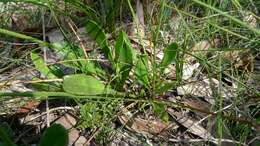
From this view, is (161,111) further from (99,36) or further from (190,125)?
(99,36)

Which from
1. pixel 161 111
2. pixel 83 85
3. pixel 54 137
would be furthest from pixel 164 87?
pixel 54 137

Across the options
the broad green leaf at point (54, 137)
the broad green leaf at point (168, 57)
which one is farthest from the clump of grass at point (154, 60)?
the broad green leaf at point (54, 137)

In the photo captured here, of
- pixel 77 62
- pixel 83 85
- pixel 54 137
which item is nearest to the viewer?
pixel 54 137

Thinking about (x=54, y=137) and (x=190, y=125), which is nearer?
(x=54, y=137)

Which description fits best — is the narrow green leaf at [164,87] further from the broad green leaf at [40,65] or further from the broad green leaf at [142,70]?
the broad green leaf at [40,65]

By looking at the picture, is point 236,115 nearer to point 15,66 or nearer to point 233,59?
point 233,59

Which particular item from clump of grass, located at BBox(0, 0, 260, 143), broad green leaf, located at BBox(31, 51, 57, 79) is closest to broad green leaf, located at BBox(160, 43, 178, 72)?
clump of grass, located at BBox(0, 0, 260, 143)

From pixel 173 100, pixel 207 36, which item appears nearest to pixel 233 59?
pixel 207 36
